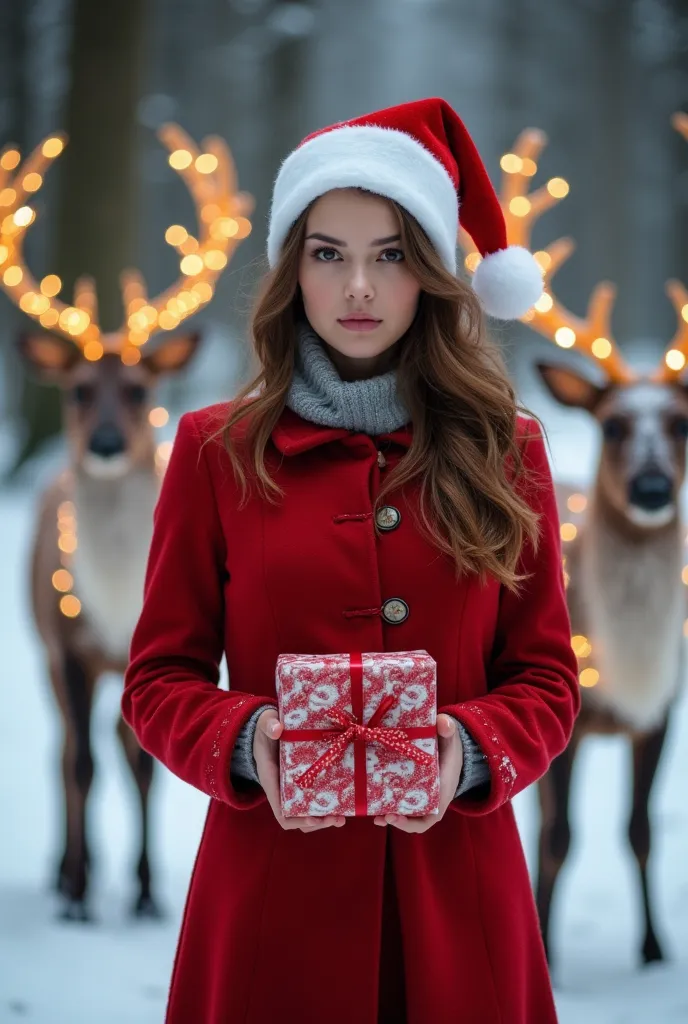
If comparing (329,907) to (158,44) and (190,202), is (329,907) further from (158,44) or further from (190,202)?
(190,202)

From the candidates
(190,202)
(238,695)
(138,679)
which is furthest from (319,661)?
(190,202)

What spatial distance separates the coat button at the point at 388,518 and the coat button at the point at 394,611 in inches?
4.0

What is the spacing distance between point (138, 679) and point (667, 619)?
1.62 meters

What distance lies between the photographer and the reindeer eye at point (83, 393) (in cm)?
282

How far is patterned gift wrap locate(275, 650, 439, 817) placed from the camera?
1.23 metres

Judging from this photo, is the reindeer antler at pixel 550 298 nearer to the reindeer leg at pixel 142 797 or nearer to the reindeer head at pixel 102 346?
the reindeer head at pixel 102 346

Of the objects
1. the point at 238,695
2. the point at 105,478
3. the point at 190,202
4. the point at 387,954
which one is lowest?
the point at 387,954

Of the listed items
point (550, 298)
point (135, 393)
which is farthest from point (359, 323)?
point (135, 393)

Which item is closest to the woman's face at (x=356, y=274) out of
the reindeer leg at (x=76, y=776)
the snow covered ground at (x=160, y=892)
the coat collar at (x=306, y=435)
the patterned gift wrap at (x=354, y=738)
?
the coat collar at (x=306, y=435)

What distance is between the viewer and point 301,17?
29.7ft

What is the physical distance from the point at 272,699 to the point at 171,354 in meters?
1.76

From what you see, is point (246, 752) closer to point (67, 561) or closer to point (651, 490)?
point (651, 490)

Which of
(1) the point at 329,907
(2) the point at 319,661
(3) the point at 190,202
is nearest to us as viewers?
(2) the point at 319,661

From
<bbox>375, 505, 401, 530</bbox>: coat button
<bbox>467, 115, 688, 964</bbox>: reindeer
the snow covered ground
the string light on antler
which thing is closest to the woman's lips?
<bbox>375, 505, 401, 530</bbox>: coat button
